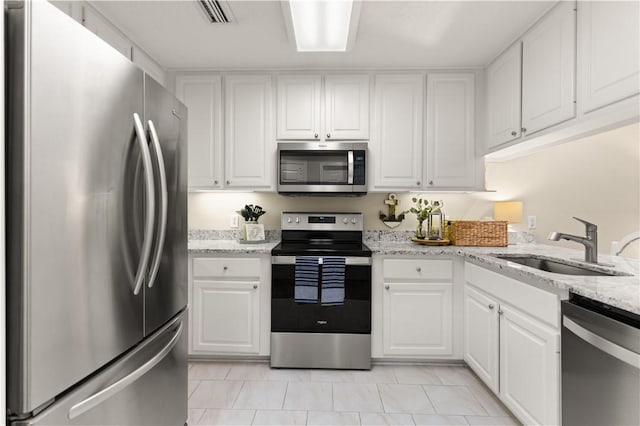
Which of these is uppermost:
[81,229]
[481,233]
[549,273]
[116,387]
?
[81,229]

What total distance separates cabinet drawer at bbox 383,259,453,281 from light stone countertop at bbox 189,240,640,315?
0.21 ft

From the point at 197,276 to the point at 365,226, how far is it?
1.48m

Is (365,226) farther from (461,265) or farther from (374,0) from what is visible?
(374,0)

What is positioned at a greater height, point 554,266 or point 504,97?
point 504,97

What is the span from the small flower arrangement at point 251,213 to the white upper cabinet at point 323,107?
633 mm

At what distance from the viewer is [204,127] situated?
2832 millimetres

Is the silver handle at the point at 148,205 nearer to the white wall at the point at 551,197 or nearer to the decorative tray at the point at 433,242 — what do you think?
the white wall at the point at 551,197

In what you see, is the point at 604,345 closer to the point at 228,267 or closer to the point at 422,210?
the point at 422,210

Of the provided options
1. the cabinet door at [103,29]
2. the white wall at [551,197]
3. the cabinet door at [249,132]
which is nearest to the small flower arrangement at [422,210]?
the white wall at [551,197]

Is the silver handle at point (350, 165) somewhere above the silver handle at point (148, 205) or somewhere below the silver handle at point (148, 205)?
above

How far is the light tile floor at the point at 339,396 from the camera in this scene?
6.26ft

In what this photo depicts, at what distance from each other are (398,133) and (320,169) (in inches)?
27.7

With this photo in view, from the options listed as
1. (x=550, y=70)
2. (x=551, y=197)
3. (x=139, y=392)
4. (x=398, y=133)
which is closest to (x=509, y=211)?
(x=551, y=197)

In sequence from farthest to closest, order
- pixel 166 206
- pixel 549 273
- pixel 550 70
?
1. pixel 550 70
2. pixel 549 273
3. pixel 166 206
